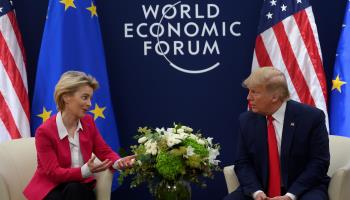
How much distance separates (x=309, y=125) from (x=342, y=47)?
147 centimetres

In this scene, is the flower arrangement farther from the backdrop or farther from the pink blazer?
the backdrop

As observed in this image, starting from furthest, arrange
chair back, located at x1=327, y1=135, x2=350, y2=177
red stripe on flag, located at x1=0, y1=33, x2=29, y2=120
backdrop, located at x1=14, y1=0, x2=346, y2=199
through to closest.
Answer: backdrop, located at x1=14, y1=0, x2=346, y2=199
red stripe on flag, located at x1=0, y1=33, x2=29, y2=120
chair back, located at x1=327, y1=135, x2=350, y2=177

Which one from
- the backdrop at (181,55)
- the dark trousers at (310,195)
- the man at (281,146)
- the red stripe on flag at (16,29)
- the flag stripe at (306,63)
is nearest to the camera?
the dark trousers at (310,195)

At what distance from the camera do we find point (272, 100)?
4.14m

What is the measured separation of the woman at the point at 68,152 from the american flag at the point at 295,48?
1.64 meters

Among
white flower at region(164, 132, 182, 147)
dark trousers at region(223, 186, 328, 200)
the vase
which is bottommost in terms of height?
dark trousers at region(223, 186, 328, 200)

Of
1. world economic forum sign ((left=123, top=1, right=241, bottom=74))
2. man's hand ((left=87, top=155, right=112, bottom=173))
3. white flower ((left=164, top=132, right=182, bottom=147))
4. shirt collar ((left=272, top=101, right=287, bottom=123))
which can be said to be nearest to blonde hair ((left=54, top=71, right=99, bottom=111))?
man's hand ((left=87, top=155, right=112, bottom=173))

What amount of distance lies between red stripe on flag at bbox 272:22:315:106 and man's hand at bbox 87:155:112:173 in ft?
5.84

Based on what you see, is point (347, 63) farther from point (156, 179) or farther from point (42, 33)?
point (42, 33)

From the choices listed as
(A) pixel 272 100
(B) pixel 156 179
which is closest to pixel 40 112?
(B) pixel 156 179

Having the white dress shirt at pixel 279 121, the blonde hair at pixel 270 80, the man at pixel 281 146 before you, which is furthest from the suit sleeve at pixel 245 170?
the blonde hair at pixel 270 80

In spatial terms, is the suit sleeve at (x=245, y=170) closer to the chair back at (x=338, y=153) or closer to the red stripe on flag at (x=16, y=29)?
the chair back at (x=338, y=153)

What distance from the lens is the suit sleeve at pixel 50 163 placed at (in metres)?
4.24

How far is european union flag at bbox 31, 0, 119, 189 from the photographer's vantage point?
5363mm
